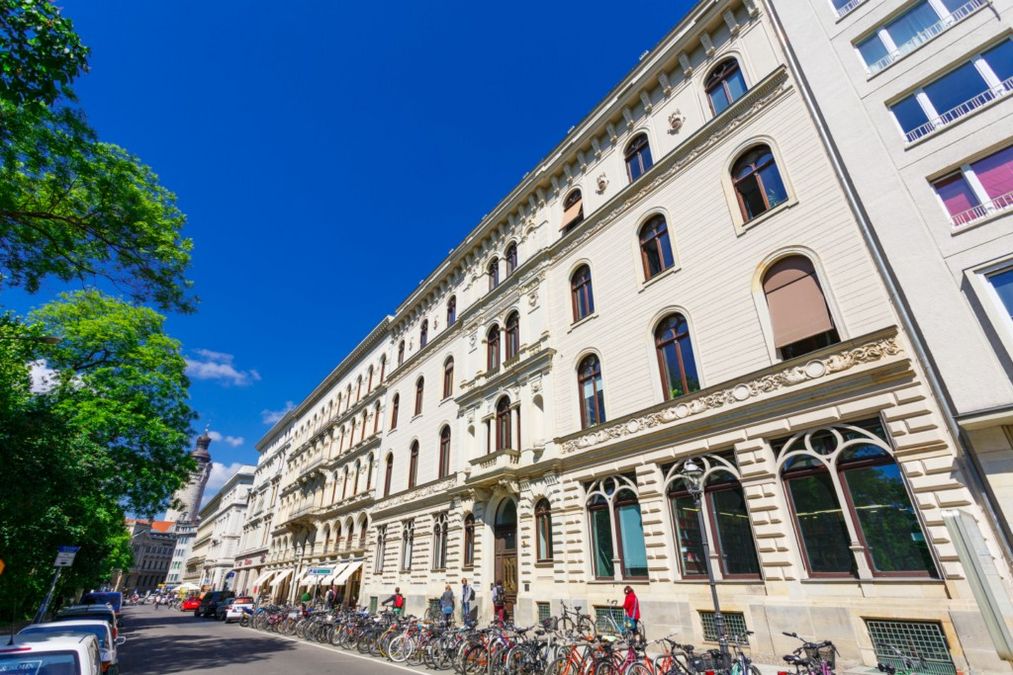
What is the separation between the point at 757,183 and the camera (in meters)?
14.5

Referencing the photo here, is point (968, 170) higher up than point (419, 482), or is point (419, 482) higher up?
point (968, 170)

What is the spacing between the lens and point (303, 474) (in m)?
43.5

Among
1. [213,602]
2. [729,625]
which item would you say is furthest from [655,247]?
[213,602]

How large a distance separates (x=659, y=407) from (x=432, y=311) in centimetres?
2036

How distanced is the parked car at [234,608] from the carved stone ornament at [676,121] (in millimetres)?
36733

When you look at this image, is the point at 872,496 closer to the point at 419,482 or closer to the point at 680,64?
the point at 680,64

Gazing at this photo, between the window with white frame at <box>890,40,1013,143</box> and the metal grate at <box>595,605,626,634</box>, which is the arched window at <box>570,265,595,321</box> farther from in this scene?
the window with white frame at <box>890,40,1013,143</box>

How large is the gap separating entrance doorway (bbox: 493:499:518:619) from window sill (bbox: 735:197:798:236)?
13.2 metres

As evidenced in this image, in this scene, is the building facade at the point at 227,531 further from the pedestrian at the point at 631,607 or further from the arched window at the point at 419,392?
the pedestrian at the point at 631,607

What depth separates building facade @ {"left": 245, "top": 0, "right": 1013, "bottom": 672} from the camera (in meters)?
9.48

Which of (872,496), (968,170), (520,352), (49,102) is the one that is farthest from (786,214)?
(49,102)

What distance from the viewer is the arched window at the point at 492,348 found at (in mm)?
23861

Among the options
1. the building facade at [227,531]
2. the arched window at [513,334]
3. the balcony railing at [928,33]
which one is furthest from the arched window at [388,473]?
the building facade at [227,531]

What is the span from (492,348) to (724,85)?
14730 millimetres
